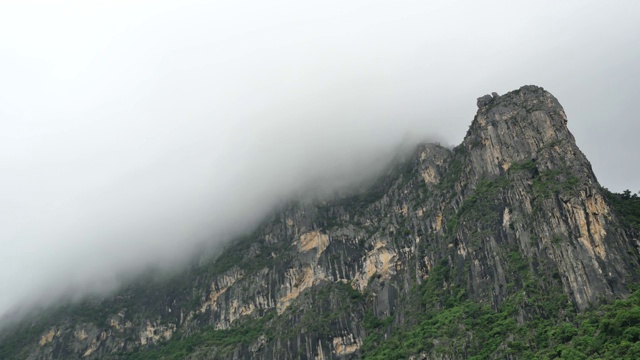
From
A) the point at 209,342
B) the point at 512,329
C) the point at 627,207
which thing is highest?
the point at 627,207

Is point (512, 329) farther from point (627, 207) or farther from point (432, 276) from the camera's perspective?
point (627, 207)

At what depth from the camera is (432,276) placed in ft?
449

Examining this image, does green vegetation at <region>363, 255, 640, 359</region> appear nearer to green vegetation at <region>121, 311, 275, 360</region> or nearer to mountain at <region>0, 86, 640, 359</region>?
mountain at <region>0, 86, 640, 359</region>

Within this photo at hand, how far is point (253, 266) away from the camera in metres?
185

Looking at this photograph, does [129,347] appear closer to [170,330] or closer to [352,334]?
[170,330]

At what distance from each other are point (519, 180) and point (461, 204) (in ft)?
72.2

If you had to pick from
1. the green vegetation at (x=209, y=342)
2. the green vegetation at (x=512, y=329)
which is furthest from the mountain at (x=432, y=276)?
the green vegetation at (x=209, y=342)

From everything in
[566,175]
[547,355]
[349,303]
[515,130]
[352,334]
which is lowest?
[547,355]

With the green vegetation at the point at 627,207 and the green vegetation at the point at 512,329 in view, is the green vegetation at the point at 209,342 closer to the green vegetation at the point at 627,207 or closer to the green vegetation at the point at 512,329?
the green vegetation at the point at 512,329

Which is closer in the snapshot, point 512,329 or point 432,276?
point 512,329

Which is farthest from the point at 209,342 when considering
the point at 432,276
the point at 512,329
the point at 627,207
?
the point at 627,207

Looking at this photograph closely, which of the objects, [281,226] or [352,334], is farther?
[281,226]

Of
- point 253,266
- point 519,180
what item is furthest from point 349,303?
point 519,180

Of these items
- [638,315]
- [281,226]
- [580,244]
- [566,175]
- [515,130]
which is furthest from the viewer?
[281,226]
